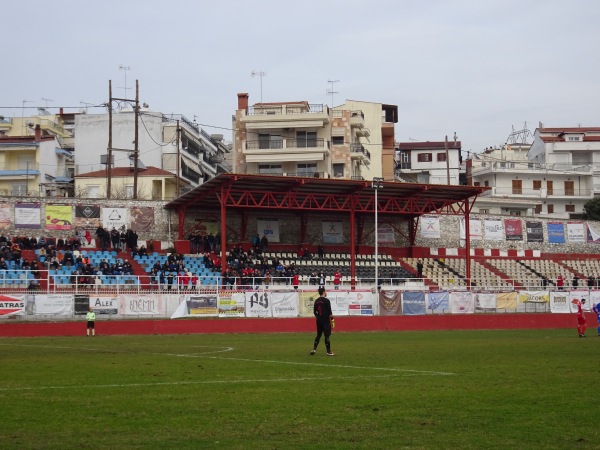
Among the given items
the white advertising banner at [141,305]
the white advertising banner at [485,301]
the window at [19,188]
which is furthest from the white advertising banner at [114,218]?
the window at [19,188]

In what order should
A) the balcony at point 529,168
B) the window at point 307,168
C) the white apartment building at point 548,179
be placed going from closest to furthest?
the window at point 307,168, the white apartment building at point 548,179, the balcony at point 529,168

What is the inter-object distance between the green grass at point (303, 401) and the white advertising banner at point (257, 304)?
72.3 ft

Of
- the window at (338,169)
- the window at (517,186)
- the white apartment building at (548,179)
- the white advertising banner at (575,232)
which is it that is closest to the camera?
the white advertising banner at (575,232)

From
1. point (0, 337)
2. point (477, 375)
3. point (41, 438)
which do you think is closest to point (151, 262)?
point (0, 337)

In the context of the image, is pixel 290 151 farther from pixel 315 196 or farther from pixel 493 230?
pixel 315 196

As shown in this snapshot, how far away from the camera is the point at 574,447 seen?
10969 mm

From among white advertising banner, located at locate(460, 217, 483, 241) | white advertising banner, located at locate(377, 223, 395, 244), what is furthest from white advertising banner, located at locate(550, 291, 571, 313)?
white advertising banner, located at locate(460, 217, 483, 241)

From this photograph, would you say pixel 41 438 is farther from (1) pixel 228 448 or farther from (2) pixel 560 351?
(2) pixel 560 351

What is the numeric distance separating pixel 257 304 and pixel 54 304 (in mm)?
10645

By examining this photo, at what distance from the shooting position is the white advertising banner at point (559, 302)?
180 ft

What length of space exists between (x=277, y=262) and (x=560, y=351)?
35869 millimetres

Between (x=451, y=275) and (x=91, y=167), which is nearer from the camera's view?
(x=451, y=275)

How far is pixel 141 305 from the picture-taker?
4688cm

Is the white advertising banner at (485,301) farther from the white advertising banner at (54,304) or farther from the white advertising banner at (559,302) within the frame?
the white advertising banner at (54,304)
